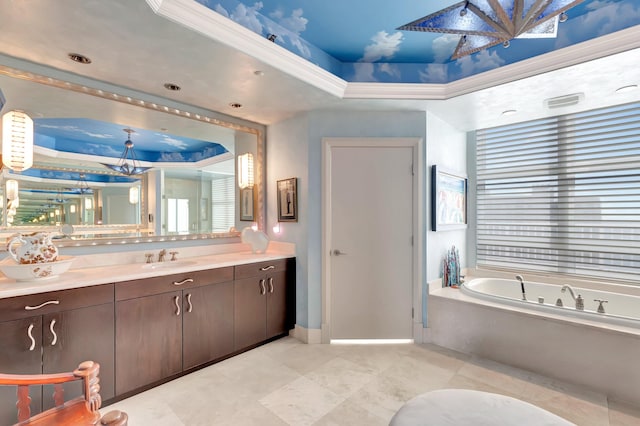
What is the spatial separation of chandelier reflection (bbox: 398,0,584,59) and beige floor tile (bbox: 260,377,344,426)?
2.31 metres

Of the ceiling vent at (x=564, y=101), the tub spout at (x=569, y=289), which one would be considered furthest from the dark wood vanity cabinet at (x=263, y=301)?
the ceiling vent at (x=564, y=101)

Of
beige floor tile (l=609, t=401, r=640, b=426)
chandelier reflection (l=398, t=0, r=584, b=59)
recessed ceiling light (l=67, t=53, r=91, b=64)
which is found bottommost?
beige floor tile (l=609, t=401, r=640, b=426)

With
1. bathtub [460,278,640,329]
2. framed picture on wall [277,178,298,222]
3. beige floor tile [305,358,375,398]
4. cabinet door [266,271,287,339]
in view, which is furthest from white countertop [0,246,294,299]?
bathtub [460,278,640,329]

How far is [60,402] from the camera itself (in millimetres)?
1166

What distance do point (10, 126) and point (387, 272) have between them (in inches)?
125

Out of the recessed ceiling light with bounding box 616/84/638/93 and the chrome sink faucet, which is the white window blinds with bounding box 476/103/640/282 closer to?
the recessed ceiling light with bounding box 616/84/638/93

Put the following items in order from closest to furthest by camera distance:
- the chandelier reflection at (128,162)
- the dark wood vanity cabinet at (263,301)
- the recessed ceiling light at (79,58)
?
the recessed ceiling light at (79,58)
the chandelier reflection at (128,162)
the dark wood vanity cabinet at (263,301)

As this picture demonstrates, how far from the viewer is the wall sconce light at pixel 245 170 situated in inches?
134

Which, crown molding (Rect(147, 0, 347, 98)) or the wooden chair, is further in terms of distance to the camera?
crown molding (Rect(147, 0, 347, 98))

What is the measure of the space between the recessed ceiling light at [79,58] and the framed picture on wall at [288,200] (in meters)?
1.87

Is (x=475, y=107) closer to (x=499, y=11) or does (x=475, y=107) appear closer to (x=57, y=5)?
(x=499, y=11)

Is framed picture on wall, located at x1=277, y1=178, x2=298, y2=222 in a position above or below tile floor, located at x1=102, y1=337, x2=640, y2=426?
above

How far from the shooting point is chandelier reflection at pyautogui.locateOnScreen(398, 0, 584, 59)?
56.9 inches

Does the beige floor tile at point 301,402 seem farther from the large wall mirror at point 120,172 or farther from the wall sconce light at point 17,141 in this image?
the wall sconce light at point 17,141
